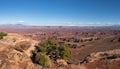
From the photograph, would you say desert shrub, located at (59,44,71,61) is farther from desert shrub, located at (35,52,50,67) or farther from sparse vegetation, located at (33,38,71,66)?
desert shrub, located at (35,52,50,67)

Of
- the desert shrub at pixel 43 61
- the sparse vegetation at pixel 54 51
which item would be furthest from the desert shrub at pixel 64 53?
the desert shrub at pixel 43 61

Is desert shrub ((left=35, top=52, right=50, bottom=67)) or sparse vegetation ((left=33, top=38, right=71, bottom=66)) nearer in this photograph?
desert shrub ((left=35, top=52, right=50, bottom=67))

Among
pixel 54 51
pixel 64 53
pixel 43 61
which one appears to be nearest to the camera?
pixel 43 61

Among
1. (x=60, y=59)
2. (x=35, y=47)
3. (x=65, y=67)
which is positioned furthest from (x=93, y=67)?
(x=35, y=47)

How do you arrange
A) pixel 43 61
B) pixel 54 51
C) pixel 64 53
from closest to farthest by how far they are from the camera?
pixel 43 61
pixel 64 53
pixel 54 51

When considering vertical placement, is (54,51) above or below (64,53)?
above

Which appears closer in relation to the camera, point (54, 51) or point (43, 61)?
point (43, 61)

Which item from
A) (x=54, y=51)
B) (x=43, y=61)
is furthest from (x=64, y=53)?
(x=43, y=61)

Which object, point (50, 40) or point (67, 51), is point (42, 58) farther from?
point (50, 40)

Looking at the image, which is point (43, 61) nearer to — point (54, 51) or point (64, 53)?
point (64, 53)

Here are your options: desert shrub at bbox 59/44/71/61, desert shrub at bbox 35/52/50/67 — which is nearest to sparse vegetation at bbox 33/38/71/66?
desert shrub at bbox 59/44/71/61

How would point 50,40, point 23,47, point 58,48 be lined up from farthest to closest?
point 50,40 < point 58,48 < point 23,47
